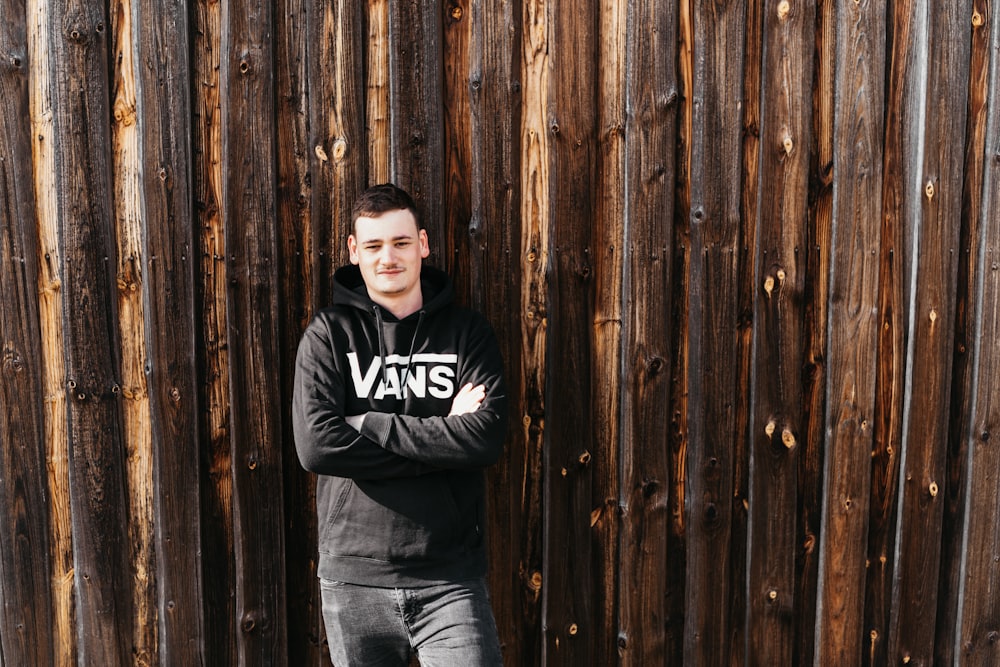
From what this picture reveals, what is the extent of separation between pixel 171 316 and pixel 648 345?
1881mm

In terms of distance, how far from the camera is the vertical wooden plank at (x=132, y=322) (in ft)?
10.8

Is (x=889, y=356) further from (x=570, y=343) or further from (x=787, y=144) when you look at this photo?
(x=570, y=343)

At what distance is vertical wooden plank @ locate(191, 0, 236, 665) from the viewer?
10.8 ft

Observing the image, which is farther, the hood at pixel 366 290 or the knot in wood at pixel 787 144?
the knot in wood at pixel 787 144

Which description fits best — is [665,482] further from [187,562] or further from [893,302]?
[187,562]

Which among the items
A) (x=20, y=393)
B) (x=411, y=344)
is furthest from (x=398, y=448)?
(x=20, y=393)

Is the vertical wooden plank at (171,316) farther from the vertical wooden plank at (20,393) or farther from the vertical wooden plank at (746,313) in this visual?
the vertical wooden plank at (746,313)

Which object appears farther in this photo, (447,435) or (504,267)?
(504,267)

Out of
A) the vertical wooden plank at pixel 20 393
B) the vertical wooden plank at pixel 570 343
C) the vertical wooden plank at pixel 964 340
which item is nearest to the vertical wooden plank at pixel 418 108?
the vertical wooden plank at pixel 570 343

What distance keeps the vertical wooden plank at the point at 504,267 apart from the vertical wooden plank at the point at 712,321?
0.67 m

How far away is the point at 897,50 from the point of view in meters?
3.36

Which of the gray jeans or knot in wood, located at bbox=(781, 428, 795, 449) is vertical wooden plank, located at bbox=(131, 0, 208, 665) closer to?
the gray jeans

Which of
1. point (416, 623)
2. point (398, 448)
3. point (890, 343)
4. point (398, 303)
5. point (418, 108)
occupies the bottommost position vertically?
point (416, 623)

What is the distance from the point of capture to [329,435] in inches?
108
